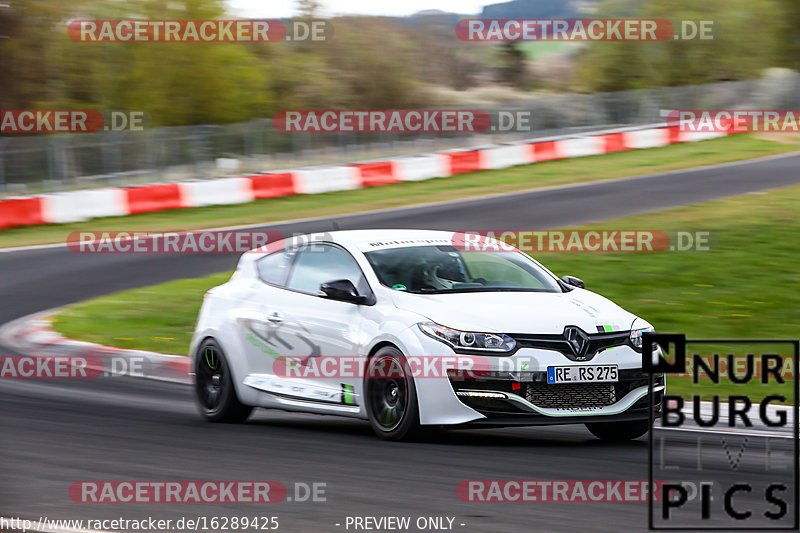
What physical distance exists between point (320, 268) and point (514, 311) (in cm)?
182

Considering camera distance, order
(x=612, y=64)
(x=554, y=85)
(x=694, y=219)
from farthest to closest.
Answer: (x=554, y=85)
(x=612, y=64)
(x=694, y=219)

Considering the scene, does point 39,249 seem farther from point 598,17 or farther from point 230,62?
point 598,17

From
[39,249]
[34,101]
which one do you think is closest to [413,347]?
[39,249]

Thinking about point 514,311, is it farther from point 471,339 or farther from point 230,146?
point 230,146

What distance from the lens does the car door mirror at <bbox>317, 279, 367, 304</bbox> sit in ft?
29.3

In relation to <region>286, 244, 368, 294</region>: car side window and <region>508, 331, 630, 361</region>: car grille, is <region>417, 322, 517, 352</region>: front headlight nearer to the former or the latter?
<region>508, 331, 630, 361</region>: car grille

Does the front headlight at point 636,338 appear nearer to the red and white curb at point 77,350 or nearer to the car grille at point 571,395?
the car grille at point 571,395

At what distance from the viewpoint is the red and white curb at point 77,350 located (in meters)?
12.8

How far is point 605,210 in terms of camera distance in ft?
69.5

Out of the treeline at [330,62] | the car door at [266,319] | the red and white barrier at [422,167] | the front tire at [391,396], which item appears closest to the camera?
the front tire at [391,396]

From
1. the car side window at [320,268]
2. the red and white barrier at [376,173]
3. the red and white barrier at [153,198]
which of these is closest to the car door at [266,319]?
the car side window at [320,268]

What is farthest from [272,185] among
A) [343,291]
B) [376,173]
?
[343,291]

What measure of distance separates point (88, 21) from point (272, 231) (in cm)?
1900

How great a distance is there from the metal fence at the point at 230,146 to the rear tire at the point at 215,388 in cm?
1809
